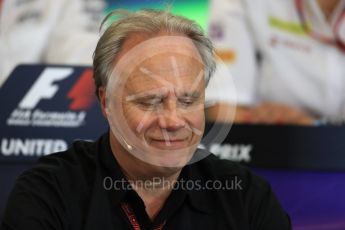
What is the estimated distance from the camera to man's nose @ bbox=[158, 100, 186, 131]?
114 cm

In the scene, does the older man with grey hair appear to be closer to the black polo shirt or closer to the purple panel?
the black polo shirt

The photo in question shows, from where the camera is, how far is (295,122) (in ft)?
7.29

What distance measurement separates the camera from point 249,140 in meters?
2.20

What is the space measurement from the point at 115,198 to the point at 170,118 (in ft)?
0.64

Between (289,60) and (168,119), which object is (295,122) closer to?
(289,60)

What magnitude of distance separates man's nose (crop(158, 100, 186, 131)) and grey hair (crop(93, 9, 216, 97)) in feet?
0.40

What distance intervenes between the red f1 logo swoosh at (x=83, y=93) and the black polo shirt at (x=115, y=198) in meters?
0.84

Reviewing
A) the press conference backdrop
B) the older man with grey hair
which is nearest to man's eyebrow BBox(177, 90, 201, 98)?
the older man with grey hair

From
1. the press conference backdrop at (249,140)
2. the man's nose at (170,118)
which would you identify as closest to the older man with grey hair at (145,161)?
the man's nose at (170,118)

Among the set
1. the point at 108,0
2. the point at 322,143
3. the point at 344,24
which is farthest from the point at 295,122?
the point at 108,0

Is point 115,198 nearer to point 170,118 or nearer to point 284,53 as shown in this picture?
point 170,118

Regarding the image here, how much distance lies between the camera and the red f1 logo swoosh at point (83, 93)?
7.20 feet

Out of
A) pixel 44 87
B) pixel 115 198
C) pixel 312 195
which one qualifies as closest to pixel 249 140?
pixel 312 195

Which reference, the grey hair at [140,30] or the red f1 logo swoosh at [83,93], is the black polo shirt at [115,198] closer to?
the grey hair at [140,30]
